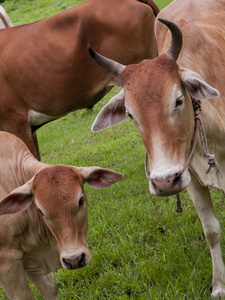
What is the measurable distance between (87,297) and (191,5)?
271 centimetres

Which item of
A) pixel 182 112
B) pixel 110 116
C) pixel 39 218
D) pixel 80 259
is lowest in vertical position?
pixel 39 218

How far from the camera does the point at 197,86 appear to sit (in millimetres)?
2959

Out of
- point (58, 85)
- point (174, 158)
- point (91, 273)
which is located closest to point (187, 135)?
point (174, 158)

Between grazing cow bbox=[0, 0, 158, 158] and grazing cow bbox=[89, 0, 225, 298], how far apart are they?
155 cm

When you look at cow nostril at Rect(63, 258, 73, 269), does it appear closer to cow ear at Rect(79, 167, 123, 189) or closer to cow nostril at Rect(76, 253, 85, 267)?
cow nostril at Rect(76, 253, 85, 267)

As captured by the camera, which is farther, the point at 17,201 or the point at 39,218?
the point at 39,218

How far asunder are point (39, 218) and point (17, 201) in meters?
0.30

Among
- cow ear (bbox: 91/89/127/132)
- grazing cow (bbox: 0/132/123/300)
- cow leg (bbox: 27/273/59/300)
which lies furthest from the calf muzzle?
cow ear (bbox: 91/89/127/132)

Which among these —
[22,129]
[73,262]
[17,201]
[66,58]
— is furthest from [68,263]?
[66,58]

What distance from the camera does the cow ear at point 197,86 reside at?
9.51 feet

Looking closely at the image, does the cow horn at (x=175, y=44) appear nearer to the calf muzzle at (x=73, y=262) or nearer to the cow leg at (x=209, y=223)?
the cow leg at (x=209, y=223)

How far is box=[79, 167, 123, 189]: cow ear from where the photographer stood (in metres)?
3.24

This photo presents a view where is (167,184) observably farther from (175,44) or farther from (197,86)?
(175,44)

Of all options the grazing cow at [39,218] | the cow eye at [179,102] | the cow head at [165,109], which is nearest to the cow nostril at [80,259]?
the grazing cow at [39,218]
